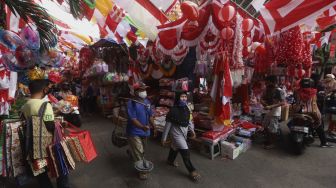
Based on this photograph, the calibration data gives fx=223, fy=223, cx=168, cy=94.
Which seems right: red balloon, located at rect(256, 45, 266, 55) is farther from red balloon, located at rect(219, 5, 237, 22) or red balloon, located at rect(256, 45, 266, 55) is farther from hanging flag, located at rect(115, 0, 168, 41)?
hanging flag, located at rect(115, 0, 168, 41)

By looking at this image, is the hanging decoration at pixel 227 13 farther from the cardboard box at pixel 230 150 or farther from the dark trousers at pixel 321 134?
the dark trousers at pixel 321 134

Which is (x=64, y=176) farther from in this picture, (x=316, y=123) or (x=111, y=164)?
(x=316, y=123)

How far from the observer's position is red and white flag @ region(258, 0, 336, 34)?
12.1 ft

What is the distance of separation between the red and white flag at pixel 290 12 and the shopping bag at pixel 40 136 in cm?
427

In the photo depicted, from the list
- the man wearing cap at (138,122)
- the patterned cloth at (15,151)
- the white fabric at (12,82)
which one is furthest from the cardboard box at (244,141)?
the white fabric at (12,82)

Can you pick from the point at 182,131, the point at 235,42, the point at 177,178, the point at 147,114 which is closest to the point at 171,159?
the point at 177,178

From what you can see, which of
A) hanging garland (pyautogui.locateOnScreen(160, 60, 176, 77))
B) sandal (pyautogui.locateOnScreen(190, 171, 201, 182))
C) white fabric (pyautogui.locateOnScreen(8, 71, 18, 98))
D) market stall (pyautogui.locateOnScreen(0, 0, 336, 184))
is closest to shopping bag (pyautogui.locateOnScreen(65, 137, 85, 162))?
market stall (pyautogui.locateOnScreen(0, 0, 336, 184))

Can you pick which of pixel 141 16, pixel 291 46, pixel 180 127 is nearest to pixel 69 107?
pixel 141 16

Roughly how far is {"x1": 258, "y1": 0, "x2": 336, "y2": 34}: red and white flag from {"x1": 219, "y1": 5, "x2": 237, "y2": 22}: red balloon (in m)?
0.69

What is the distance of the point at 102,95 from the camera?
991cm

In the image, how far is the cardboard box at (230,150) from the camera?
5.09m

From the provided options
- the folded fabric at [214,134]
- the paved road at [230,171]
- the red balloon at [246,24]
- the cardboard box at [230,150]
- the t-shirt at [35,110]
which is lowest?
the paved road at [230,171]

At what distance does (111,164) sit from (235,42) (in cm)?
376

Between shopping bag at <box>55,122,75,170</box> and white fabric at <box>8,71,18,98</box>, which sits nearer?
shopping bag at <box>55,122,75,170</box>
